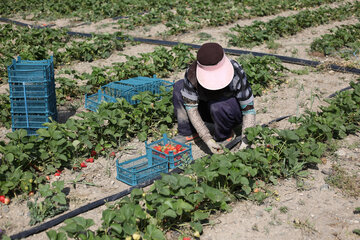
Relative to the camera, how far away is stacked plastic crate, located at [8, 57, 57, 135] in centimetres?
460

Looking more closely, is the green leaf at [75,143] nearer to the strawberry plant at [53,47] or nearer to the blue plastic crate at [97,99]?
the blue plastic crate at [97,99]

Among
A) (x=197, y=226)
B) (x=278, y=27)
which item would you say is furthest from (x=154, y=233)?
(x=278, y=27)

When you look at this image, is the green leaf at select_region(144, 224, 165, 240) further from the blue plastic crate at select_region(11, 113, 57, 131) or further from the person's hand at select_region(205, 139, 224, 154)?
the blue plastic crate at select_region(11, 113, 57, 131)

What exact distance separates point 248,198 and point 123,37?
5.98 metres

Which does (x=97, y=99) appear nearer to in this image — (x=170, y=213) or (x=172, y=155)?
(x=172, y=155)

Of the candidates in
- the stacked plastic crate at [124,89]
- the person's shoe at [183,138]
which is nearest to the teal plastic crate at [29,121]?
the stacked plastic crate at [124,89]

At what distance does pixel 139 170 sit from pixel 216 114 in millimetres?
992

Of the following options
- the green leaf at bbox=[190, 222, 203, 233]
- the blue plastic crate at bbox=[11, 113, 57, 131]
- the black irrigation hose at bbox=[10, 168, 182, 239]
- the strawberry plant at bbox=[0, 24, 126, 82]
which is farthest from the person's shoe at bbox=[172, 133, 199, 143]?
the strawberry plant at bbox=[0, 24, 126, 82]

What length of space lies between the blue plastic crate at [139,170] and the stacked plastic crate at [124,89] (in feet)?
4.33

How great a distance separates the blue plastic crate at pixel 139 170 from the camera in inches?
151

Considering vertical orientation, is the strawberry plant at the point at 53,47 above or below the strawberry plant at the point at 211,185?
above

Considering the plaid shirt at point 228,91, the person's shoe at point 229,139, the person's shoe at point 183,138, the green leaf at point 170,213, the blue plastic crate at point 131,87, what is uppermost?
the plaid shirt at point 228,91

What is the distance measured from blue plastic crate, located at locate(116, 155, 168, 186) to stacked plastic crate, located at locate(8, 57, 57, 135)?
4.05 feet

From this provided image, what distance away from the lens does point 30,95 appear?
15.2 ft
